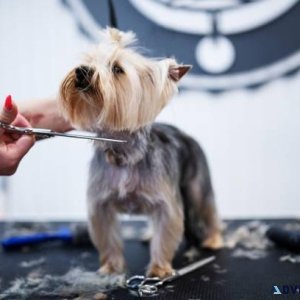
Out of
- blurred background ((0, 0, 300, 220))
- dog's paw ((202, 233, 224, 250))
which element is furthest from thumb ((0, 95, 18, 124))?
blurred background ((0, 0, 300, 220))

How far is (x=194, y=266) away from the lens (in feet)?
3.55

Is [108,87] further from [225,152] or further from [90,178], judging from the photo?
[225,152]

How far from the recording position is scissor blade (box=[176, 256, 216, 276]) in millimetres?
1037

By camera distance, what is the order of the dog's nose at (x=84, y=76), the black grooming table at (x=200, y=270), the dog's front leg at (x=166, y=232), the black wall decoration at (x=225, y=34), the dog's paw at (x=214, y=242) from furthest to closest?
the black wall decoration at (x=225, y=34), the dog's paw at (x=214, y=242), the dog's front leg at (x=166, y=232), the dog's nose at (x=84, y=76), the black grooming table at (x=200, y=270)

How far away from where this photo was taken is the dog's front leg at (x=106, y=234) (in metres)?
1.15

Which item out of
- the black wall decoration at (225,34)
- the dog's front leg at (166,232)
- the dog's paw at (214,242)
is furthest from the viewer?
the black wall decoration at (225,34)

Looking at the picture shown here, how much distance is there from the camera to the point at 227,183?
212 centimetres

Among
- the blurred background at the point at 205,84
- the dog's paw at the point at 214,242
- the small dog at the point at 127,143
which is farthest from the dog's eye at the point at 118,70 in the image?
the blurred background at the point at 205,84

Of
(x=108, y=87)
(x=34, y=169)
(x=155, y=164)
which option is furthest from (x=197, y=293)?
(x=34, y=169)

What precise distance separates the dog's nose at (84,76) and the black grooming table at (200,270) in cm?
45

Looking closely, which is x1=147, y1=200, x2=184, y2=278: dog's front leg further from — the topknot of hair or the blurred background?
the blurred background

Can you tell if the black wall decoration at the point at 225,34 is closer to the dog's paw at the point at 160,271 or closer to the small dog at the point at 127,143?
the small dog at the point at 127,143

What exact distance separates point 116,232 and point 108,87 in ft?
1.36

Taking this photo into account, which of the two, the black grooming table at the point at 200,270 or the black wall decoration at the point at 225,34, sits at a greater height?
the black wall decoration at the point at 225,34
